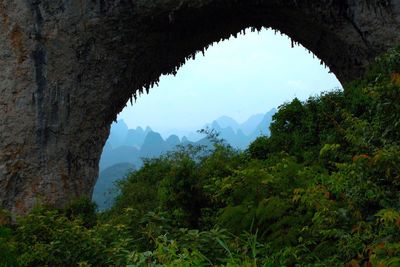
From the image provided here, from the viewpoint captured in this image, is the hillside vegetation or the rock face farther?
the rock face

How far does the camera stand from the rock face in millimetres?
14625

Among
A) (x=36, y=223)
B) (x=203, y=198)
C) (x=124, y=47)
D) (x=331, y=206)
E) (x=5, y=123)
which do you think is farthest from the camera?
(x=124, y=47)

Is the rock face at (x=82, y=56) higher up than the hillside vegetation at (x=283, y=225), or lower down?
higher up

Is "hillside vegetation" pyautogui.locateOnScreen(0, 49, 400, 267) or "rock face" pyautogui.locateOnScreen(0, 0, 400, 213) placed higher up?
"rock face" pyautogui.locateOnScreen(0, 0, 400, 213)

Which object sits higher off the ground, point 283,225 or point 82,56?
point 82,56

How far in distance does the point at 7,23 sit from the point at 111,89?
3.98 m

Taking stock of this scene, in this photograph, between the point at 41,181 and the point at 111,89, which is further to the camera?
the point at 111,89

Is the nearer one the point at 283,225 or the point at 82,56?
the point at 283,225

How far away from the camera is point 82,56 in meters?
15.1

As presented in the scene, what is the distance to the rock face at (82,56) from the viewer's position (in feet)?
48.0

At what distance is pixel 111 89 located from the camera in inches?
630

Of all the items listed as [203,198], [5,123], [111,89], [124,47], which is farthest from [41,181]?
[203,198]

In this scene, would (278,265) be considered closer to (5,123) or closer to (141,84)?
(5,123)

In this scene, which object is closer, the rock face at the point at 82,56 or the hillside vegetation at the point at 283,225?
the hillside vegetation at the point at 283,225
